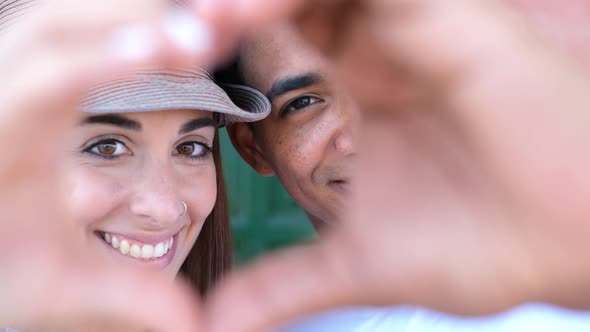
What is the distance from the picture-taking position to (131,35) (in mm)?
348

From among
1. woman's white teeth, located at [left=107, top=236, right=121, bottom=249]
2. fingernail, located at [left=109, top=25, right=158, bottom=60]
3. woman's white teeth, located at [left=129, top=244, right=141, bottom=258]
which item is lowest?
fingernail, located at [left=109, top=25, right=158, bottom=60]

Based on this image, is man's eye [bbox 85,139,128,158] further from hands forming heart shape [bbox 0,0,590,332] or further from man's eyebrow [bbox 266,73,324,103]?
hands forming heart shape [bbox 0,0,590,332]

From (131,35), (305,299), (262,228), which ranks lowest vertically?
(305,299)

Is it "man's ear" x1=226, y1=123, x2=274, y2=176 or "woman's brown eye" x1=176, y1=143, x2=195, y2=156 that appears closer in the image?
"woman's brown eye" x1=176, y1=143, x2=195, y2=156

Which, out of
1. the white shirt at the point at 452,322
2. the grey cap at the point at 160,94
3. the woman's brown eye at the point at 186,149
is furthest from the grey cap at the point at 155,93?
the white shirt at the point at 452,322

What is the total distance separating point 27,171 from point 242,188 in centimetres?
161

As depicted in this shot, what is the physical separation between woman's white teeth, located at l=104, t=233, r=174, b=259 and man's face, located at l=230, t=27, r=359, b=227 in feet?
0.83

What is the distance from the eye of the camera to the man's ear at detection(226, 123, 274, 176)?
3.75ft

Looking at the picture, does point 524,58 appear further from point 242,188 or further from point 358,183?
point 242,188

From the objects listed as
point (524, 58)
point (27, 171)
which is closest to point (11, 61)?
point (27, 171)

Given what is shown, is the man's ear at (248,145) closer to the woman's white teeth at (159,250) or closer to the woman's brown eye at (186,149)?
the woman's brown eye at (186,149)

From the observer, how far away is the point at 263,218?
6.79 ft

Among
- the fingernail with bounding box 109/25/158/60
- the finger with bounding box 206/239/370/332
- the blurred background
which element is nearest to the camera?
the fingernail with bounding box 109/25/158/60

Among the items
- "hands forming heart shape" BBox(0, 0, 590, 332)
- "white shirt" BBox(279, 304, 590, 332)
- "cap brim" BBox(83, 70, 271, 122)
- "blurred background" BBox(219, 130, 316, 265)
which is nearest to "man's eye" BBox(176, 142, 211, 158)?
"cap brim" BBox(83, 70, 271, 122)
